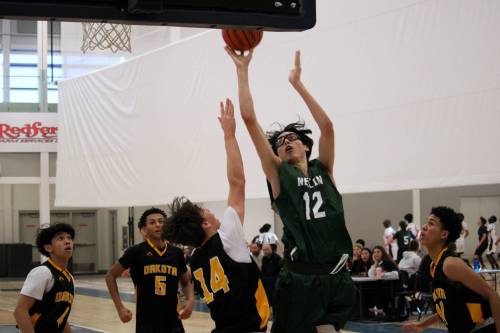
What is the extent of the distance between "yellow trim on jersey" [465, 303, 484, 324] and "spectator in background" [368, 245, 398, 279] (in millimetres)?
8442

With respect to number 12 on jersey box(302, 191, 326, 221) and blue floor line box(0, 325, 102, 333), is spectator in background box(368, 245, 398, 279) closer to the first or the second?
blue floor line box(0, 325, 102, 333)

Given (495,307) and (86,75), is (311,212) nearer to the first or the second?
(495,307)

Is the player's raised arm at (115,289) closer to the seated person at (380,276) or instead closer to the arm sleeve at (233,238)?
the arm sleeve at (233,238)

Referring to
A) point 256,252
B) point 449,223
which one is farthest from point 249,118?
point 256,252

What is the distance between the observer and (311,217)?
398 cm

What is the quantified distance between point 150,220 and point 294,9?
3.11m

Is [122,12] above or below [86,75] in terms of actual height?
below

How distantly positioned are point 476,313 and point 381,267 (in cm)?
861

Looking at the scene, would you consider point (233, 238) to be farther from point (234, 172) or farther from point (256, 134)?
point (256, 134)

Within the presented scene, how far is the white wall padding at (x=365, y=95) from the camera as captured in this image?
440 inches

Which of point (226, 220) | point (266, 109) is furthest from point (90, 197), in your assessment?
point (226, 220)

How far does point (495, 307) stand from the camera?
4.36 m

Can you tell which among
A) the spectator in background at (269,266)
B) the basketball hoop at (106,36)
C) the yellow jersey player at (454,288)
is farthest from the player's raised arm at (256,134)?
the basketball hoop at (106,36)

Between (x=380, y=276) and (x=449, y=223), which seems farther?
(x=380, y=276)
